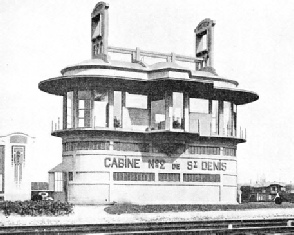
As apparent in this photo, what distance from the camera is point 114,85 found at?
45094 mm

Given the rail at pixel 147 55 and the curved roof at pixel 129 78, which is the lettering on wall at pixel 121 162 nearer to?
the curved roof at pixel 129 78

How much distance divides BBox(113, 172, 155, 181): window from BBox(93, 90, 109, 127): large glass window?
3.95 meters

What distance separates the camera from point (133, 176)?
45312 mm

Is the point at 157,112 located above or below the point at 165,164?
above

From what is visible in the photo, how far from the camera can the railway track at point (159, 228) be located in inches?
874

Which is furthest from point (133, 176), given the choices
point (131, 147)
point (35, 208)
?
point (35, 208)

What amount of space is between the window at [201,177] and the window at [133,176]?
3.07m

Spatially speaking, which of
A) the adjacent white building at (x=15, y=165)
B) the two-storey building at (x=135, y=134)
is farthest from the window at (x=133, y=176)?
the adjacent white building at (x=15, y=165)

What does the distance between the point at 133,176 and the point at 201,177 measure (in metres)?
6.21

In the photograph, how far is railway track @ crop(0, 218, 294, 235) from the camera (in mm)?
22203

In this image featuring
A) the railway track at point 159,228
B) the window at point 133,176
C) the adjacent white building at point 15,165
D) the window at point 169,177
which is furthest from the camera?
the adjacent white building at point 15,165

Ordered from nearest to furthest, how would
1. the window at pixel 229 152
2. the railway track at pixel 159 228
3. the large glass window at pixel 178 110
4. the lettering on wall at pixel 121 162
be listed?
the railway track at pixel 159 228 → the lettering on wall at pixel 121 162 → the large glass window at pixel 178 110 → the window at pixel 229 152

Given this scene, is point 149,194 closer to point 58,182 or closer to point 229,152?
point 58,182

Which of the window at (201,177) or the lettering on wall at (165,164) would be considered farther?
the window at (201,177)
